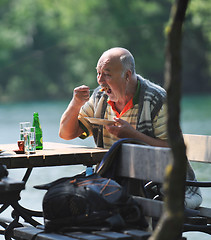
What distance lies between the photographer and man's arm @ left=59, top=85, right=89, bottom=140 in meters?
5.07

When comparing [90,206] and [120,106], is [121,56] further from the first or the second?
[90,206]

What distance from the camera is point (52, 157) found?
458 centimetres

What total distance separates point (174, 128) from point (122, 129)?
1.85 metres

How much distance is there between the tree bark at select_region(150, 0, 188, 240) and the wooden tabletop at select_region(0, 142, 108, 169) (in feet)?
5.65

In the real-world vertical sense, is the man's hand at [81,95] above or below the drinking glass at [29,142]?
above

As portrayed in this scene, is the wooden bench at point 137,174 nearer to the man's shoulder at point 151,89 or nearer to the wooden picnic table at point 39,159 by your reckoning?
the wooden picnic table at point 39,159

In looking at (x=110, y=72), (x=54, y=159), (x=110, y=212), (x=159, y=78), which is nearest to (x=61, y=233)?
(x=110, y=212)

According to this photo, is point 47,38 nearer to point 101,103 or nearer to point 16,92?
point 16,92

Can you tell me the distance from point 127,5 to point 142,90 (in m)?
49.2

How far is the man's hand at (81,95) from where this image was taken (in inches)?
198

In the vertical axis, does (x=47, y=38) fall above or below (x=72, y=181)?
above

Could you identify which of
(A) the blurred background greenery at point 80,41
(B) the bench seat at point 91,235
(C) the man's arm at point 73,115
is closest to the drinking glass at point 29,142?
(C) the man's arm at point 73,115

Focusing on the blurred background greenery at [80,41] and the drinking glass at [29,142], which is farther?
the blurred background greenery at [80,41]

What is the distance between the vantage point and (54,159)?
4594mm
